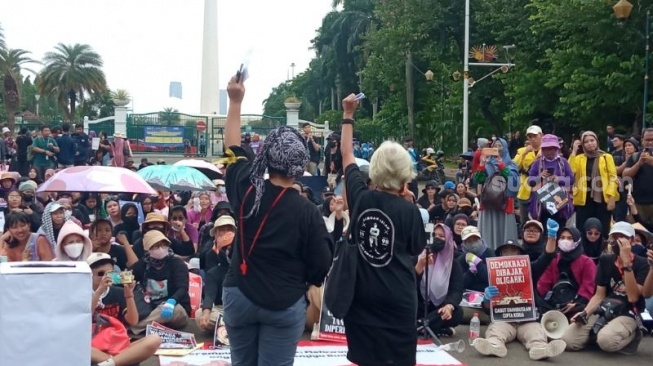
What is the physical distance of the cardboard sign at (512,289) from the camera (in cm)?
859

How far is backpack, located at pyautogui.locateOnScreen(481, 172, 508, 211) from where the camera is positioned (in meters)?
11.1

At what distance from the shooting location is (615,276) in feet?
26.7

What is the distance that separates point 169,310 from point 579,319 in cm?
382

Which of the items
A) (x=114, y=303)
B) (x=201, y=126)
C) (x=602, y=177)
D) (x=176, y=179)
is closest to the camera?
(x=114, y=303)

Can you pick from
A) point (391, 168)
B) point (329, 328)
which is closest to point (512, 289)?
point (329, 328)

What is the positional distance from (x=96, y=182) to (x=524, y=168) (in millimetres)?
5525

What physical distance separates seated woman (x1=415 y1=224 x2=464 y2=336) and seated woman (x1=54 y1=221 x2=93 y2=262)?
3.12m

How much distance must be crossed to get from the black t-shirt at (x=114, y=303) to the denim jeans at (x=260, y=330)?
309 cm

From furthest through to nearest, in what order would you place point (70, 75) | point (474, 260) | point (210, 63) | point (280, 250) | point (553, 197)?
point (70, 75) < point (210, 63) < point (553, 197) < point (474, 260) < point (280, 250)

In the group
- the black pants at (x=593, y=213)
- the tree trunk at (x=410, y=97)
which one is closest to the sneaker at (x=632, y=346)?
the black pants at (x=593, y=213)

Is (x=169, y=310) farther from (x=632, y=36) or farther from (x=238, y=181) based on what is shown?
(x=632, y=36)

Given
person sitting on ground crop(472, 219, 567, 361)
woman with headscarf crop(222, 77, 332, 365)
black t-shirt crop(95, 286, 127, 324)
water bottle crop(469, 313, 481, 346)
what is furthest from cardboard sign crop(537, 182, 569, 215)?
woman with headscarf crop(222, 77, 332, 365)

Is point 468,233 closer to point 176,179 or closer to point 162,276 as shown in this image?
point 162,276

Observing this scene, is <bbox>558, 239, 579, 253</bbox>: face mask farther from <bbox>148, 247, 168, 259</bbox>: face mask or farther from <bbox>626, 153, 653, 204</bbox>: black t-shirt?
<bbox>148, 247, 168, 259</bbox>: face mask
